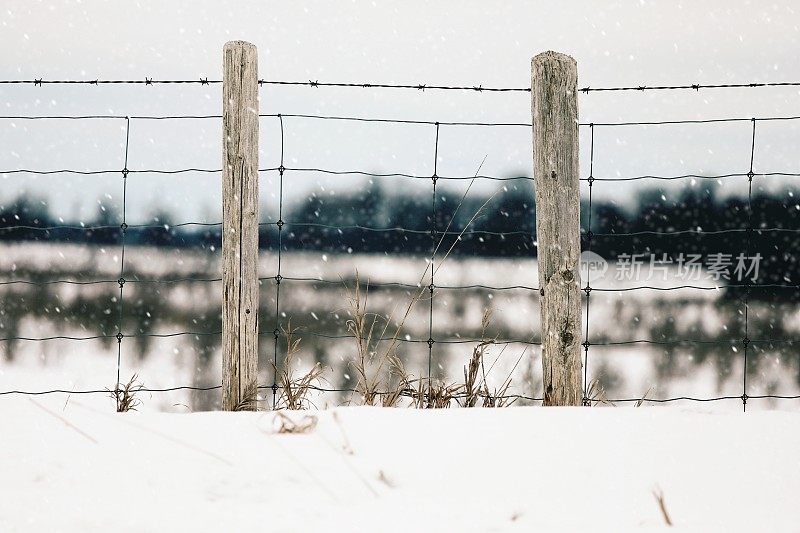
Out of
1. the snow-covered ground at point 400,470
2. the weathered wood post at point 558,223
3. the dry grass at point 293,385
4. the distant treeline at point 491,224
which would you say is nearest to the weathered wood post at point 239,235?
the dry grass at point 293,385

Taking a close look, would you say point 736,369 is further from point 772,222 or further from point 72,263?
point 72,263

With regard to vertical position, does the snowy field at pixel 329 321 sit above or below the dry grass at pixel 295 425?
below

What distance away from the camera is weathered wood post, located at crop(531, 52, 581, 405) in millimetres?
3186

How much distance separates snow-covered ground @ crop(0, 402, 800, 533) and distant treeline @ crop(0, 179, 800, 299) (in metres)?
16.8

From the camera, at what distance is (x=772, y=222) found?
26.0 meters

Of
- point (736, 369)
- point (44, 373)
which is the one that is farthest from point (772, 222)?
point (44, 373)

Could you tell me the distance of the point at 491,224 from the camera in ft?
91.6

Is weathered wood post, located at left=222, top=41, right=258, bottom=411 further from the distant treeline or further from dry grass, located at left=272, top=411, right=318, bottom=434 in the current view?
the distant treeline

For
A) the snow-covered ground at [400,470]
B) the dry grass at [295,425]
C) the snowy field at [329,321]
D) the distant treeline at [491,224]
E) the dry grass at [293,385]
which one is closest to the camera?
the snow-covered ground at [400,470]

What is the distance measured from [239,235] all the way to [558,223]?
1348 millimetres

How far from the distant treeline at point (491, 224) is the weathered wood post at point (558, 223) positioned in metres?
16.2

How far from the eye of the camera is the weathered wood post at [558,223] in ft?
10.5

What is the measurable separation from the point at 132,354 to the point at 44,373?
323 cm

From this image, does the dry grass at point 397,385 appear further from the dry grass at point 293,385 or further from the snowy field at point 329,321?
→ the snowy field at point 329,321
